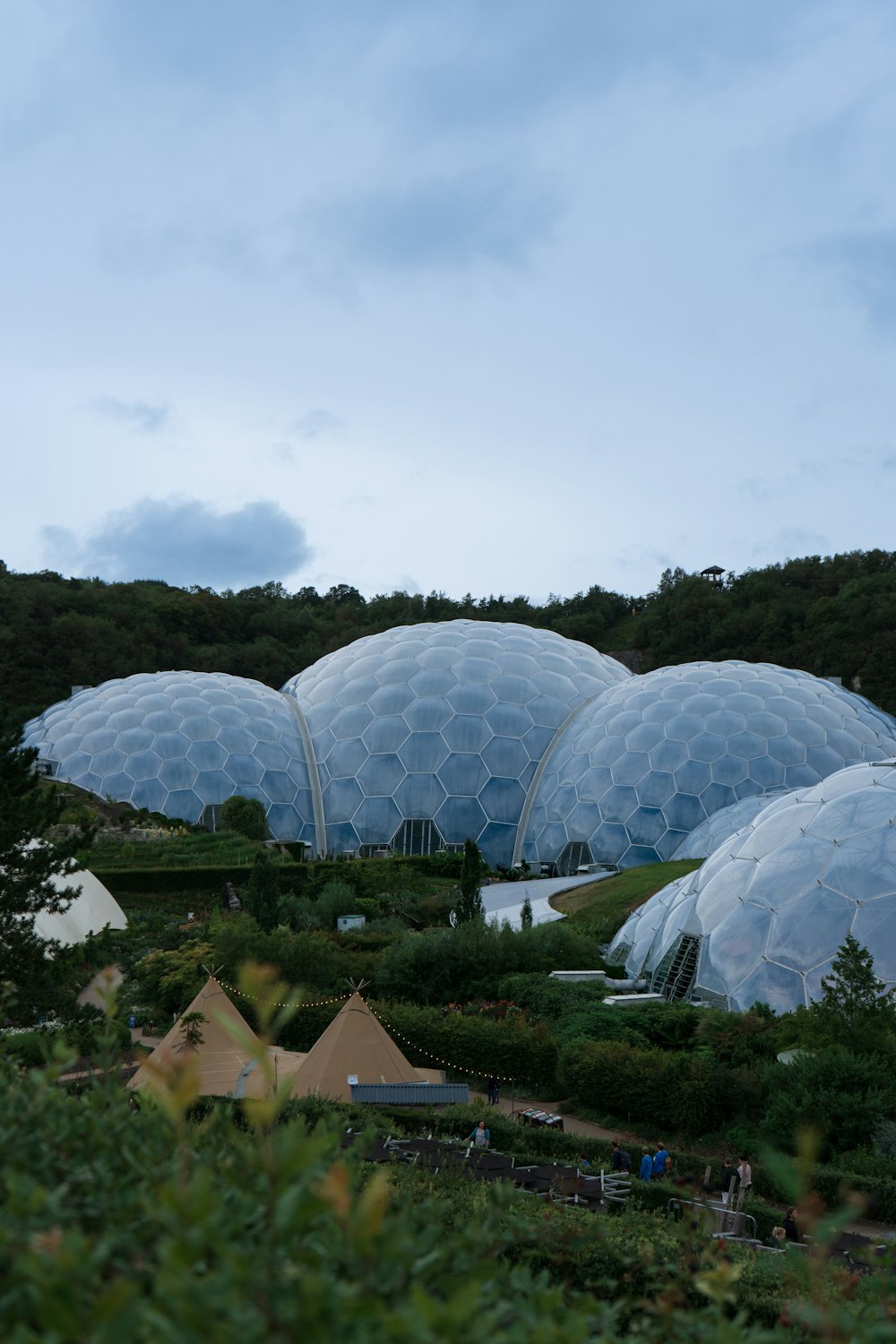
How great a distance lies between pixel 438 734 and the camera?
41156 millimetres

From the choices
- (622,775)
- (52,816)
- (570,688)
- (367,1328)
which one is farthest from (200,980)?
(570,688)

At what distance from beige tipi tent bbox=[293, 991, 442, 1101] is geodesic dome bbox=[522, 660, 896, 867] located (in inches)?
788

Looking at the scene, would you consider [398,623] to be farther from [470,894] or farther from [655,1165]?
[655,1165]

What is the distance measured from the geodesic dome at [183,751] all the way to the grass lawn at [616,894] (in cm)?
1317

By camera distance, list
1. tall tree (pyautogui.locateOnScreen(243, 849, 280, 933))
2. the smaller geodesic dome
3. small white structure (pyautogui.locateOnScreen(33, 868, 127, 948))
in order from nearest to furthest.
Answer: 1. tall tree (pyautogui.locateOnScreen(243, 849, 280, 933))
2. small white structure (pyautogui.locateOnScreen(33, 868, 127, 948))
3. the smaller geodesic dome

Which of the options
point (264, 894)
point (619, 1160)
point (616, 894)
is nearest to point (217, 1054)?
point (619, 1160)

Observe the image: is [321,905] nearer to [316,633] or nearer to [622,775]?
[622,775]

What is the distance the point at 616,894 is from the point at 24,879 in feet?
55.7

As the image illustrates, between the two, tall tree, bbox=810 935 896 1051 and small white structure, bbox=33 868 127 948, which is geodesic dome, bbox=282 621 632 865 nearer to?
small white structure, bbox=33 868 127 948

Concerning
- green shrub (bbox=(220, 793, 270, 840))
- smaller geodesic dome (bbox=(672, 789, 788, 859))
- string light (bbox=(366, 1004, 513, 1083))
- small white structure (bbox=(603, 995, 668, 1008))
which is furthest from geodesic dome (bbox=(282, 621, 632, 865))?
string light (bbox=(366, 1004, 513, 1083))

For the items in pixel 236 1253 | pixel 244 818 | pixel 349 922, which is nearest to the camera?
pixel 236 1253

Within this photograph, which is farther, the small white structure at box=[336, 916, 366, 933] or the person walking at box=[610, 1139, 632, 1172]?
the small white structure at box=[336, 916, 366, 933]

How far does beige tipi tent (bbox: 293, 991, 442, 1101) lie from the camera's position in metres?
16.6

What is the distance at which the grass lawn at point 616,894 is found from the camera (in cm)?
2819
